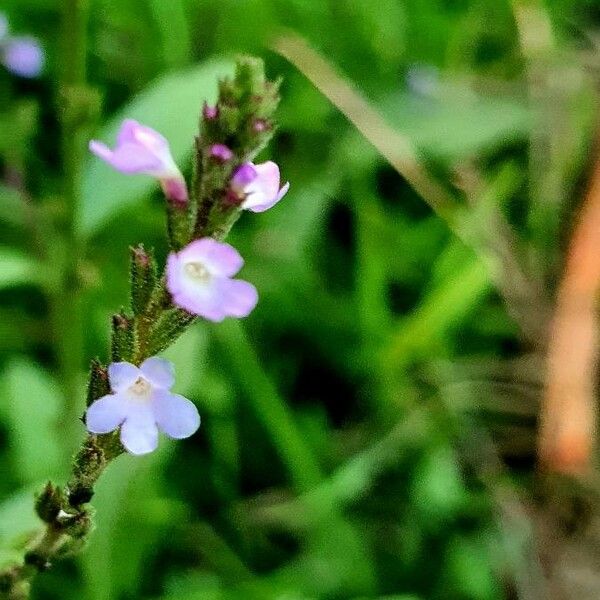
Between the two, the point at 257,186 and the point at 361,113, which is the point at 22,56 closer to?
the point at 361,113

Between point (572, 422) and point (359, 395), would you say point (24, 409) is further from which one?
point (572, 422)

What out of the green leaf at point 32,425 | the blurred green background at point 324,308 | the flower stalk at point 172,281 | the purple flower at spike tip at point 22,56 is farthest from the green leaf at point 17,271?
the flower stalk at point 172,281

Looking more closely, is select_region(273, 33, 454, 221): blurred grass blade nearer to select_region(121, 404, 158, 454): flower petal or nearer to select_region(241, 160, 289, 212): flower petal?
select_region(241, 160, 289, 212): flower petal

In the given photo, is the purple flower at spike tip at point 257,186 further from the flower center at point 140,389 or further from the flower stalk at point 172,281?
the flower center at point 140,389

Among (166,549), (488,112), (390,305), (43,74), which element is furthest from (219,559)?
(488,112)

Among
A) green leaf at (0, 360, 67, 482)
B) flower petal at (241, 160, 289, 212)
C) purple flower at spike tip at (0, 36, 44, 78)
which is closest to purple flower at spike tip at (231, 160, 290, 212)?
flower petal at (241, 160, 289, 212)
